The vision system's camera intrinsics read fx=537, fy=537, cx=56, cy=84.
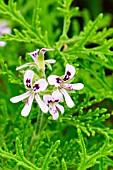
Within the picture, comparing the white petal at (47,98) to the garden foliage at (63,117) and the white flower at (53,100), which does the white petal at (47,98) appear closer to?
the white flower at (53,100)

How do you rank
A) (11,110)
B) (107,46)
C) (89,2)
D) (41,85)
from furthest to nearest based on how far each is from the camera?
1. (89,2)
2. (11,110)
3. (107,46)
4. (41,85)

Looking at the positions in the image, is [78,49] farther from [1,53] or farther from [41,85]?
[1,53]

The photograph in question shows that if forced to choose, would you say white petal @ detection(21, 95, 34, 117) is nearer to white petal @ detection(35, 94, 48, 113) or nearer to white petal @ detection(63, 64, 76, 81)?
white petal @ detection(35, 94, 48, 113)

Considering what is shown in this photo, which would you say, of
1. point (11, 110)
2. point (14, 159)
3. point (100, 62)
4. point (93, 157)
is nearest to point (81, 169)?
point (93, 157)

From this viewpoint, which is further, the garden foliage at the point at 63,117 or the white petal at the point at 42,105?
the garden foliage at the point at 63,117

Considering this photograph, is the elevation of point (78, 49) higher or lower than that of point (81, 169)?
higher

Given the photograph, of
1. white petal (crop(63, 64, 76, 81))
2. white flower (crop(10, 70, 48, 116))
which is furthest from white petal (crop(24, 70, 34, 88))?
white petal (crop(63, 64, 76, 81))

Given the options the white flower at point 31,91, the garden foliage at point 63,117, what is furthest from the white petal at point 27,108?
the garden foliage at point 63,117

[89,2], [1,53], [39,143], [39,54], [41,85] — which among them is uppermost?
[89,2]

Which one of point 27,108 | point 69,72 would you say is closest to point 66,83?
point 69,72
